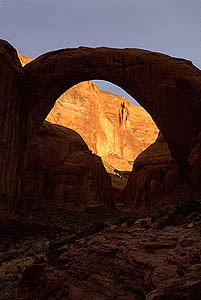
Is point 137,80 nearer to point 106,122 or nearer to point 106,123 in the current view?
point 106,123

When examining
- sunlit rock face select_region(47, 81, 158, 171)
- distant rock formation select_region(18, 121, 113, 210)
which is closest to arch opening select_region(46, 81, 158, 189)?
sunlit rock face select_region(47, 81, 158, 171)

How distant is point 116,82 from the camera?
2402 cm

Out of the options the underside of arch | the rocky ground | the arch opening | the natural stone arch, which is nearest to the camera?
the rocky ground

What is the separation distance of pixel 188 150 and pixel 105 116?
7091cm

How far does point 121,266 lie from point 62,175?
76.3 ft

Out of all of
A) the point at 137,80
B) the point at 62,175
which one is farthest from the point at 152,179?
the point at 137,80

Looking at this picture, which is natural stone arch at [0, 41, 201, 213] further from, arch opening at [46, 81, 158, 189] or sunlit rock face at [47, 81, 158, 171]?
sunlit rock face at [47, 81, 158, 171]

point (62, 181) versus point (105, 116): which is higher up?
point (105, 116)

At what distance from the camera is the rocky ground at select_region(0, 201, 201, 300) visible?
19.7 ft

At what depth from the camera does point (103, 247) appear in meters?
8.97

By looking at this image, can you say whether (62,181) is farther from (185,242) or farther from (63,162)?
(185,242)

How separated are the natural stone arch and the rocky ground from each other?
432 inches

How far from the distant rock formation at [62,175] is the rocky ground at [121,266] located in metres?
15.8

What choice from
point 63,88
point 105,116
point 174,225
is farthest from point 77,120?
point 174,225
